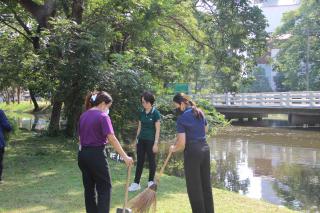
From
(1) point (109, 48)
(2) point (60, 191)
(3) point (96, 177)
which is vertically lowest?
(2) point (60, 191)

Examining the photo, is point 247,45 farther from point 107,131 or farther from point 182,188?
point 107,131

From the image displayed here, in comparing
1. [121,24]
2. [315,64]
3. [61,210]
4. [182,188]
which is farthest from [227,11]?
[315,64]

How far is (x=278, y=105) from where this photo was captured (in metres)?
32.9

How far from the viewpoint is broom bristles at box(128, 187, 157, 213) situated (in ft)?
17.7

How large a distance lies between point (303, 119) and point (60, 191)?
27427 millimetres

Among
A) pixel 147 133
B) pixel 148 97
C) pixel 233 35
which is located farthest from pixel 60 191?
pixel 233 35

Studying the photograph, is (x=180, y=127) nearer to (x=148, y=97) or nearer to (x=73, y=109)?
(x=148, y=97)

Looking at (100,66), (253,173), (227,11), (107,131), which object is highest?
(227,11)

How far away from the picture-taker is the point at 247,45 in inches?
764

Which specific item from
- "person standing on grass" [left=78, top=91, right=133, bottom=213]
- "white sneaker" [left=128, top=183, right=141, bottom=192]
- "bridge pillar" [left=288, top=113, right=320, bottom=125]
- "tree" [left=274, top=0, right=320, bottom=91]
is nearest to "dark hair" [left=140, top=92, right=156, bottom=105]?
"white sneaker" [left=128, top=183, right=141, bottom=192]

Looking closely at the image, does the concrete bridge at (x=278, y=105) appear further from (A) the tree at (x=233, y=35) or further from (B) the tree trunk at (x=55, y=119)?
(B) the tree trunk at (x=55, y=119)

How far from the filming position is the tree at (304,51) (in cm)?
4478

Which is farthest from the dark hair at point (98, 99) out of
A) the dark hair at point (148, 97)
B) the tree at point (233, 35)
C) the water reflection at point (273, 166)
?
the tree at point (233, 35)

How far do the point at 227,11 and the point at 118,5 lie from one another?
6.45 meters
